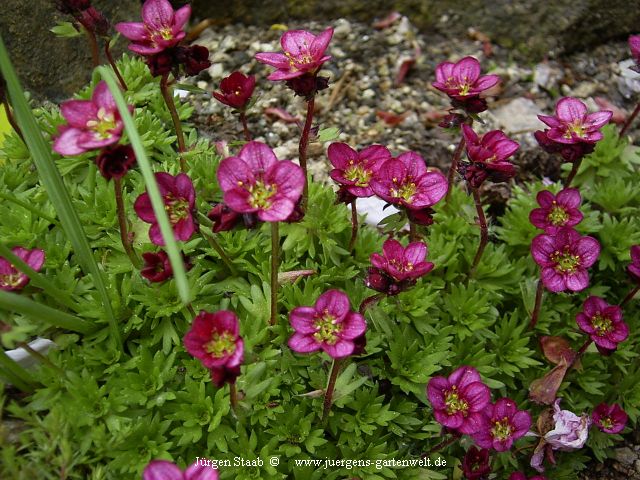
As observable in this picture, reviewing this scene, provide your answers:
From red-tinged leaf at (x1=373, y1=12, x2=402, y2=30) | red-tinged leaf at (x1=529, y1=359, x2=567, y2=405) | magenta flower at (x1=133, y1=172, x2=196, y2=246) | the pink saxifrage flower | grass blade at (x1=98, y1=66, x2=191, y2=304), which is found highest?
grass blade at (x1=98, y1=66, x2=191, y2=304)

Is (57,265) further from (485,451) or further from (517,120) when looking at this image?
(517,120)

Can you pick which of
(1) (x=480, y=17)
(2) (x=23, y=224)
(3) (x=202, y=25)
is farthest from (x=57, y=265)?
(1) (x=480, y=17)

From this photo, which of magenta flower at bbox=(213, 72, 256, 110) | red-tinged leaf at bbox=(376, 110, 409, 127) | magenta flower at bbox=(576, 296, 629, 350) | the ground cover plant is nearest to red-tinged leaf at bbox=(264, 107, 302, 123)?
red-tinged leaf at bbox=(376, 110, 409, 127)

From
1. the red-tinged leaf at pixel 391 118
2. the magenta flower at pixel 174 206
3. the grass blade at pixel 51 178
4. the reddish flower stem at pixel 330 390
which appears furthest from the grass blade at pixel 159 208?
the red-tinged leaf at pixel 391 118

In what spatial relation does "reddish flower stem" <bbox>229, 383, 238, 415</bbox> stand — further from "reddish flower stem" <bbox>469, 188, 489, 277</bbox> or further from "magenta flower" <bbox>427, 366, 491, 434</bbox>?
"reddish flower stem" <bbox>469, 188, 489, 277</bbox>

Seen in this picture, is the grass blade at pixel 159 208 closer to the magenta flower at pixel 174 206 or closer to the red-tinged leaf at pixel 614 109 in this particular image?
the magenta flower at pixel 174 206

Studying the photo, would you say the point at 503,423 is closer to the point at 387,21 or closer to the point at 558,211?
the point at 558,211
